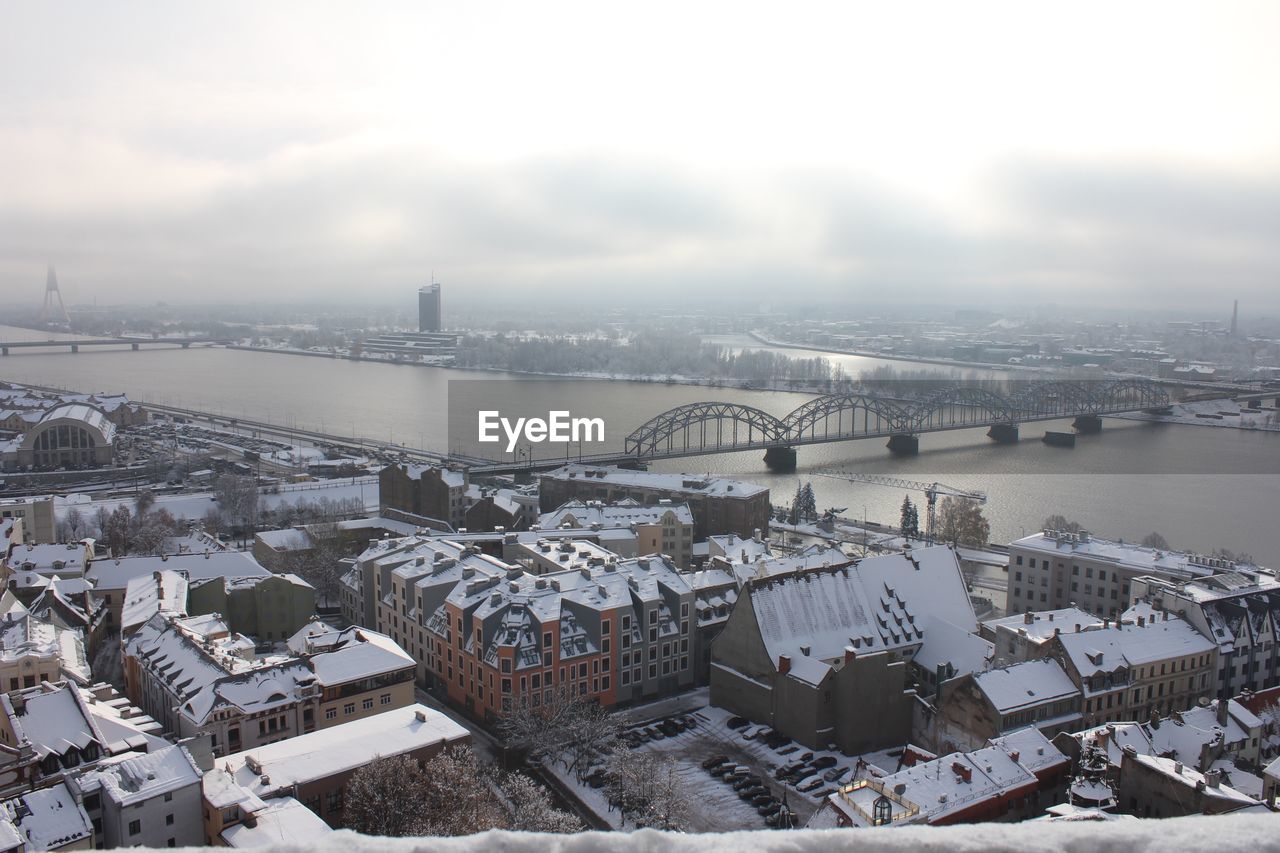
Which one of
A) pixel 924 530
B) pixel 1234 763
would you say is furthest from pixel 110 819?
pixel 924 530

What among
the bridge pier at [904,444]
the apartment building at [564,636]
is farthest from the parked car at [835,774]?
the bridge pier at [904,444]

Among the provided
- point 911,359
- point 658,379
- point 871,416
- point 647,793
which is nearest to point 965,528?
point 647,793

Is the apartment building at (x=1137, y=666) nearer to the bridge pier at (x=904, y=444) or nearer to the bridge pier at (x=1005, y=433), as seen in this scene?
the bridge pier at (x=904, y=444)

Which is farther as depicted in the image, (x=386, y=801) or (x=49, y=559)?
(x=49, y=559)

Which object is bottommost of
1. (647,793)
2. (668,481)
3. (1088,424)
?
(647,793)

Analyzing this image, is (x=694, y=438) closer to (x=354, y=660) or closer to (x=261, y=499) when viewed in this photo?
(x=261, y=499)

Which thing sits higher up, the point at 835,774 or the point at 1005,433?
the point at 1005,433

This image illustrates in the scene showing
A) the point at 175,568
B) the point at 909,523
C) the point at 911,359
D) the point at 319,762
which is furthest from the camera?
the point at 911,359

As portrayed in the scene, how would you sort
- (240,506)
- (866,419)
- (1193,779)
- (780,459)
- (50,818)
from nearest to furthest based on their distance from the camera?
1. (50,818)
2. (1193,779)
3. (240,506)
4. (780,459)
5. (866,419)
